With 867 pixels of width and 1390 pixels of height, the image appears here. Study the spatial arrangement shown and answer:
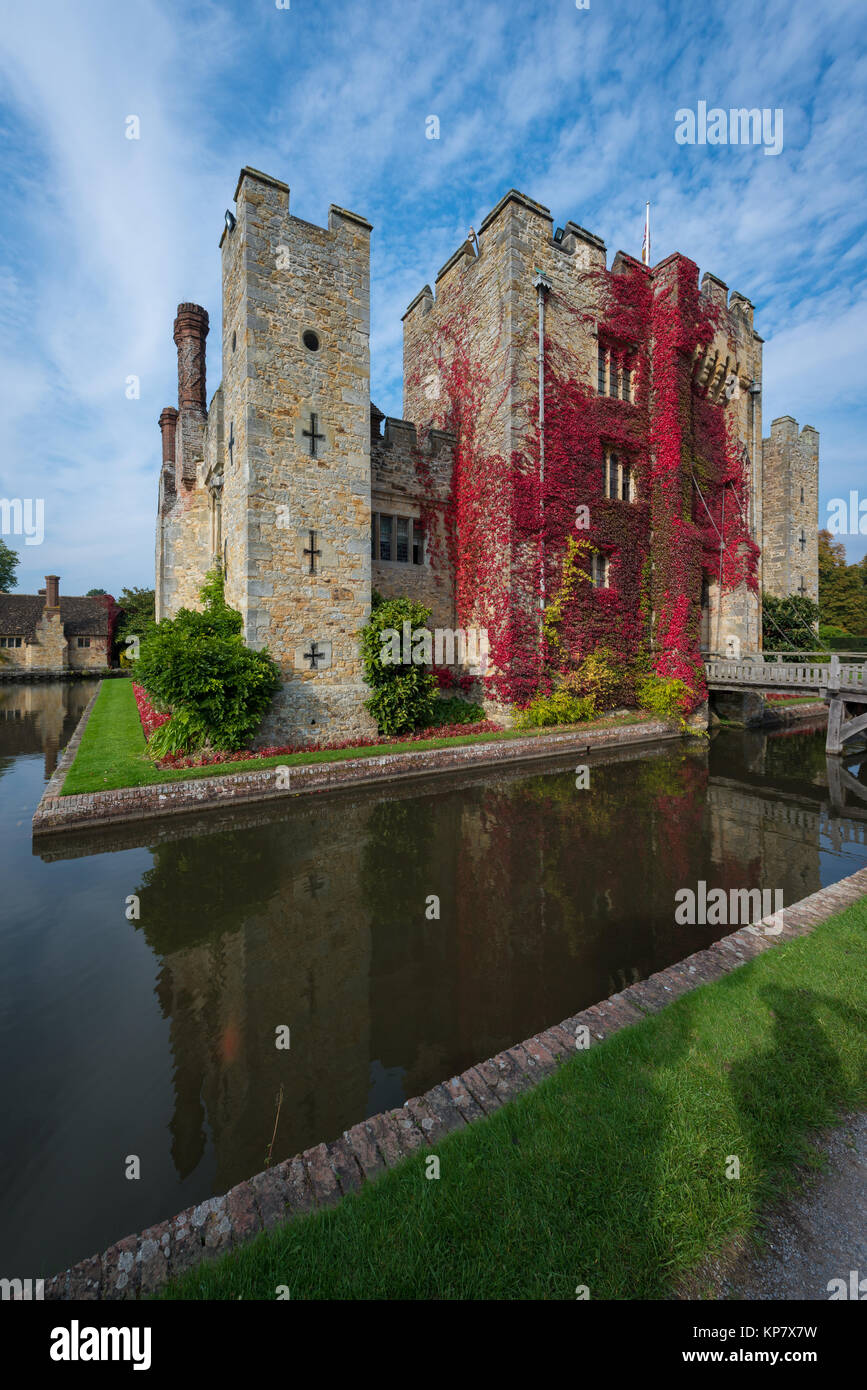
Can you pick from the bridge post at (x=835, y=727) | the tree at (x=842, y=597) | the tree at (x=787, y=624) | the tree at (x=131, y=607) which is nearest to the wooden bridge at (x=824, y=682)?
the bridge post at (x=835, y=727)

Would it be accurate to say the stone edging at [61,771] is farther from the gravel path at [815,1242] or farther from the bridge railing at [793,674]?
the bridge railing at [793,674]

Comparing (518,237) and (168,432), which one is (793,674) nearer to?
(518,237)

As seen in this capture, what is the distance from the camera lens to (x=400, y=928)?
5.65 meters

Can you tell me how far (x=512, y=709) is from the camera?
609 inches

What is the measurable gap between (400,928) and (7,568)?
228 ft

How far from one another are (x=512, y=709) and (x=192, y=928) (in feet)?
36.5

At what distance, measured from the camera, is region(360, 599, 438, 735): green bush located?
12961 millimetres

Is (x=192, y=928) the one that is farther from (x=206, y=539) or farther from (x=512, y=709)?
(x=206, y=539)

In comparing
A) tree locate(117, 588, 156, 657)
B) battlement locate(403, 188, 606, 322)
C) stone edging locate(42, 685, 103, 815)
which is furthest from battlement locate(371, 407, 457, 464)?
tree locate(117, 588, 156, 657)

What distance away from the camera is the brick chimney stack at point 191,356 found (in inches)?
740

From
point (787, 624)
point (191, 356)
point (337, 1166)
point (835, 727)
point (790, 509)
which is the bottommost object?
point (337, 1166)

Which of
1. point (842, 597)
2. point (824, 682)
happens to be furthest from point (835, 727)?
point (842, 597)

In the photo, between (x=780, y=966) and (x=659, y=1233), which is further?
(x=780, y=966)
